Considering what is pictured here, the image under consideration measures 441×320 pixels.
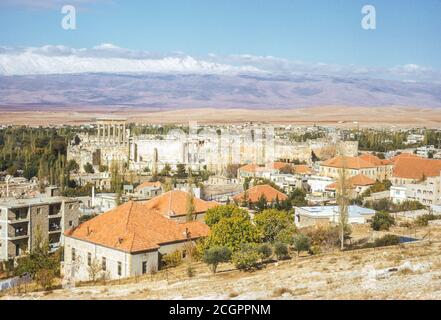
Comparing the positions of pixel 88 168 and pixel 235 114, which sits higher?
pixel 235 114

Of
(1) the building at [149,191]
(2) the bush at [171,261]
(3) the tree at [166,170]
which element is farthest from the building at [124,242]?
(3) the tree at [166,170]

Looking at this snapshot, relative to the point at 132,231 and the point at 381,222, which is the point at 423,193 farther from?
the point at 132,231

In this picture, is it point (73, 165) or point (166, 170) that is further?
point (73, 165)

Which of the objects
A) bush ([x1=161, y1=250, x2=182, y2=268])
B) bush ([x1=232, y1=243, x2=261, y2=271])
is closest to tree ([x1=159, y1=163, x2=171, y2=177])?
bush ([x1=161, y1=250, x2=182, y2=268])

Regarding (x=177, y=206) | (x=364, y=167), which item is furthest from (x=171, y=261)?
(x=364, y=167)

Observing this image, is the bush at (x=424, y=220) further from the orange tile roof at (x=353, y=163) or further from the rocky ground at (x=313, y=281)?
the orange tile roof at (x=353, y=163)

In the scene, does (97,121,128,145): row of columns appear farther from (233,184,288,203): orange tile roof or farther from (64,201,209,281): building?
(64,201,209,281): building

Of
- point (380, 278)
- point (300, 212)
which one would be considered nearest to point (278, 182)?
point (300, 212)
